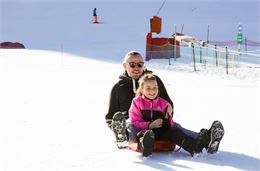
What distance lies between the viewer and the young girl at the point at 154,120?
13.7 feet

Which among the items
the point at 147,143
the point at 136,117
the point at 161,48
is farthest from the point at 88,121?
the point at 161,48

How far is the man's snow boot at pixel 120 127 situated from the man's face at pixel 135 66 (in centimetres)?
70

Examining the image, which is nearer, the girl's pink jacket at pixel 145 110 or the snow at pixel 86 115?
the snow at pixel 86 115

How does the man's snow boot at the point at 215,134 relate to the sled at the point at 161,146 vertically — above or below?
above

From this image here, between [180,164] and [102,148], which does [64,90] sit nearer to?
[102,148]

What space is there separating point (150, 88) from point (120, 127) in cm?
43

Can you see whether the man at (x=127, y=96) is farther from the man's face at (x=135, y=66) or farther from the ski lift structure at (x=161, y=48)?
the ski lift structure at (x=161, y=48)

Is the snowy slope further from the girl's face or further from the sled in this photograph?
the girl's face

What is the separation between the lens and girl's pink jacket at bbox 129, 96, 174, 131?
4352mm

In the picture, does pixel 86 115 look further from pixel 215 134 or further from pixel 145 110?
pixel 215 134

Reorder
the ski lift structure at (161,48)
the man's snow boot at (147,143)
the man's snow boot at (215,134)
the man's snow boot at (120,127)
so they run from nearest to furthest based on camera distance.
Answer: the man's snow boot at (147,143), the man's snow boot at (215,134), the man's snow boot at (120,127), the ski lift structure at (161,48)

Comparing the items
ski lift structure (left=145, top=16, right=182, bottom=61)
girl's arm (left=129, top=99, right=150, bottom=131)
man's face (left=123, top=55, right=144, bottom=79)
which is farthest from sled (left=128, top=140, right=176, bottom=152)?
ski lift structure (left=145, top=16, right=182, bottom=61)

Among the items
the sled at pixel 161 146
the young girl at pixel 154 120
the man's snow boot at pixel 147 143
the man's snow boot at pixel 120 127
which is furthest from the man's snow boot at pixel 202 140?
the man's snow boot at pixel 120 127

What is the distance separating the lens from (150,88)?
14.0 feet
